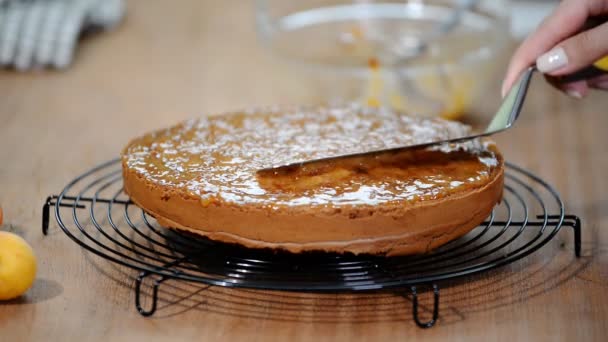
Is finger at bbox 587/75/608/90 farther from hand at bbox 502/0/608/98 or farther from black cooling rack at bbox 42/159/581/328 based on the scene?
black cooling rack at bbox 42/159/581/328

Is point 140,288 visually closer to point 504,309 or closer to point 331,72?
point 504,309

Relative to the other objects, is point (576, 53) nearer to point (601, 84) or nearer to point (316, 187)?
point (601, 84)

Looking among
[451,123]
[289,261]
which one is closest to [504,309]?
[289,261]

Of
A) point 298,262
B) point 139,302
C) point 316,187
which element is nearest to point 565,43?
point 316,187

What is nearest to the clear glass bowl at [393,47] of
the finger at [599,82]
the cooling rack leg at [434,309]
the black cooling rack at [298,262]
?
the finger at [599,82]

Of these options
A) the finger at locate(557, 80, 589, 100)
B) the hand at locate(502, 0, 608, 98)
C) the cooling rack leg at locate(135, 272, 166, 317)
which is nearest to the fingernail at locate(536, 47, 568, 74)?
the hand at locate(502, 0, 608, 98)

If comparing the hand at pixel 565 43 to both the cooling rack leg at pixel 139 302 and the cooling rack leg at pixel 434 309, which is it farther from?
the cooling rack leg at pixel 139 302

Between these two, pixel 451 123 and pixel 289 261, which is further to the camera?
pixel 451 123
